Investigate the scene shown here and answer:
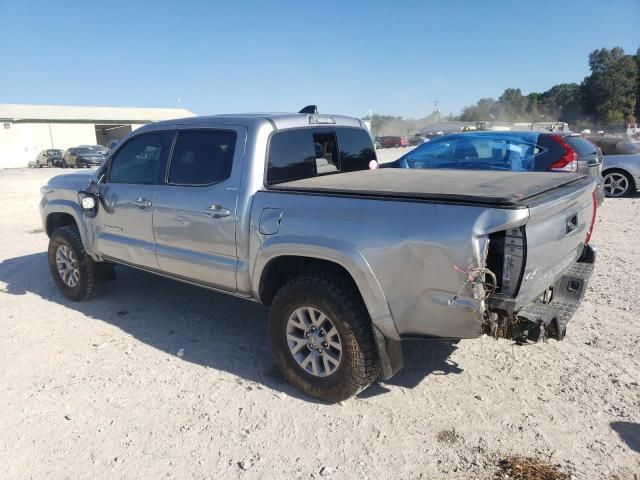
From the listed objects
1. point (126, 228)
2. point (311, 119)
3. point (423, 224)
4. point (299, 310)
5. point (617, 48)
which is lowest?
point (299, 310)

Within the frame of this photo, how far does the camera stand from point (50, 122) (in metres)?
43.4

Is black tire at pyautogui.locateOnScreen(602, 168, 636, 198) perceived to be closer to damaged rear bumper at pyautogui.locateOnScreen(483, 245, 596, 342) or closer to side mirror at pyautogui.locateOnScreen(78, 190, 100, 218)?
damaged rear bumper at pyautogui.locateOnScreen(483, 245, 596, 342)

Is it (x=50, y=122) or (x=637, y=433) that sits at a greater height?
(x=50, y=122)

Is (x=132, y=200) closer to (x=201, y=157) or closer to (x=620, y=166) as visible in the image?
(x=201, y=157)

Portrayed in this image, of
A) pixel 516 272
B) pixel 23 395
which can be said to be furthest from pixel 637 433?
pixel 23 395

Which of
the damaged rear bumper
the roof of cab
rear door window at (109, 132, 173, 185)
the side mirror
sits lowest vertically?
the damaged rear bumper

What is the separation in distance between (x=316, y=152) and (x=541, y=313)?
87.4 inches

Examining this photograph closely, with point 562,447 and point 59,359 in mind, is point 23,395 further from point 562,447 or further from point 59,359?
point 562,447

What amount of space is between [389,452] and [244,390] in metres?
1.18

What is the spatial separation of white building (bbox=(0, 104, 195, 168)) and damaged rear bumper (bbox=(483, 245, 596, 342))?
42.2 meters

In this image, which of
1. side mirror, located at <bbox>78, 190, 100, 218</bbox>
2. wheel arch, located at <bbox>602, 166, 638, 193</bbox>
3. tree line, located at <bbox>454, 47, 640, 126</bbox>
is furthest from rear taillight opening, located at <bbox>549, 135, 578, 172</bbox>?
tree line, located at <bbox>454, 47, 640, 126</bbox>

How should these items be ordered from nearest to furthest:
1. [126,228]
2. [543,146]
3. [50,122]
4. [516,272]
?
[516,272] → [126,228] → [543,146] → [50,122]

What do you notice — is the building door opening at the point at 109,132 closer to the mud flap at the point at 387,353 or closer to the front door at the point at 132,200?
the front door at the point at 132,200

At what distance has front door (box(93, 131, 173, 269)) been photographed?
425cm
